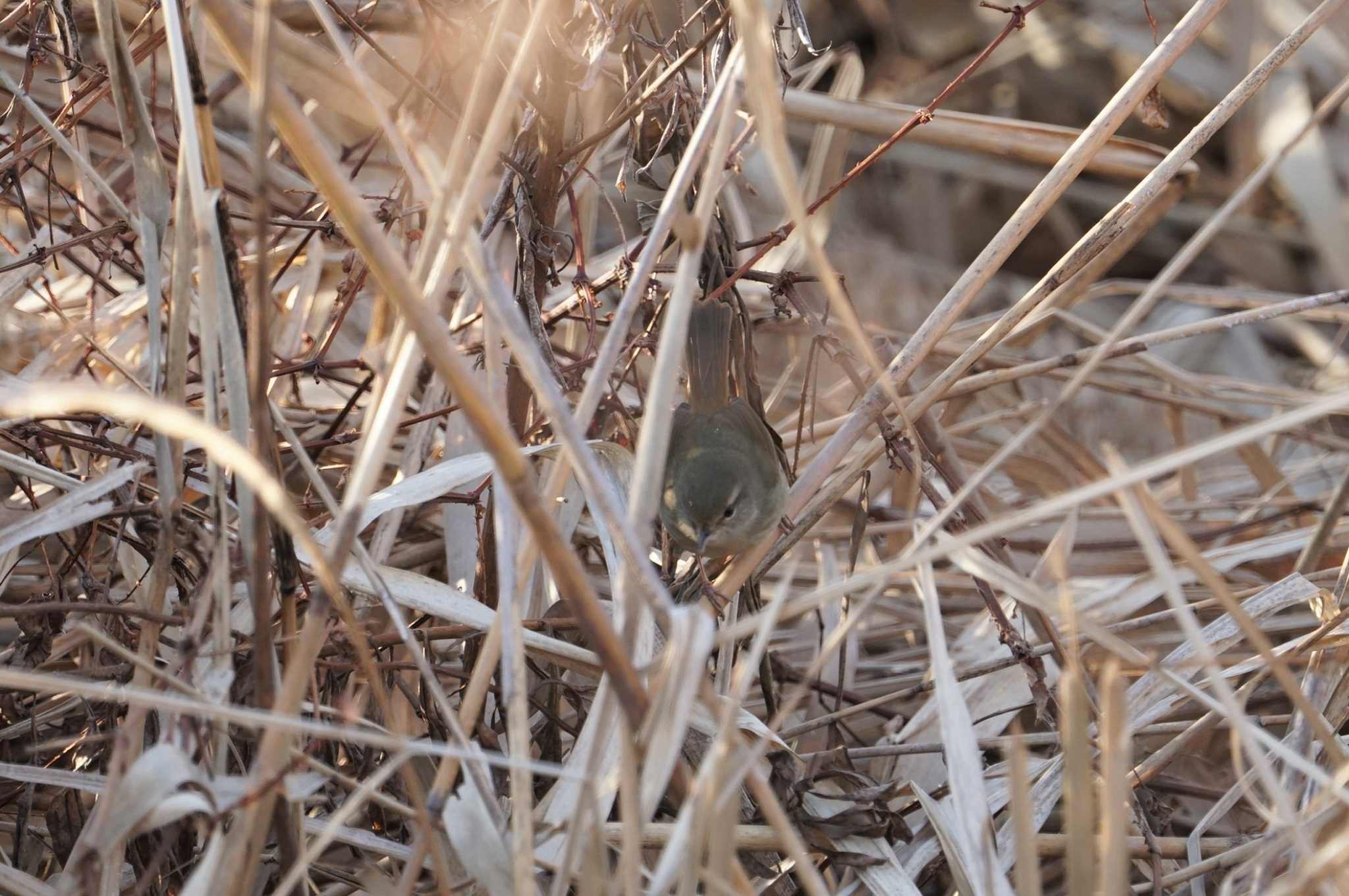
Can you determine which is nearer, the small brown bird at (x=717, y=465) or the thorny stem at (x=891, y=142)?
the thorny stem at (x=891, y=142)

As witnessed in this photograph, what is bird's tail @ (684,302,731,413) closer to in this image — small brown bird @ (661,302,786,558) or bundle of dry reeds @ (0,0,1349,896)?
small brown bird @ (661,302,786,558)

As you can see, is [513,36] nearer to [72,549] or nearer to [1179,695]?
[72,549]

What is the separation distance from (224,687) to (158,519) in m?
0.37

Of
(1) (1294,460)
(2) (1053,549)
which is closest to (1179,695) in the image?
(2) (1053,549)

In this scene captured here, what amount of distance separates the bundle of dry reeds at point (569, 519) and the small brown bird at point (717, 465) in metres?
0.09

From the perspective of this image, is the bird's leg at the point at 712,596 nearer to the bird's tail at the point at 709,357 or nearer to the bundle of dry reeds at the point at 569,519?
the bundle of dry reeds at the point at 569,519

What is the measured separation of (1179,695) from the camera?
192 centimetres

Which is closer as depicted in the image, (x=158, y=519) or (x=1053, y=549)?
(x=158, y=519)

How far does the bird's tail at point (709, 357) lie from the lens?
2.27 metres

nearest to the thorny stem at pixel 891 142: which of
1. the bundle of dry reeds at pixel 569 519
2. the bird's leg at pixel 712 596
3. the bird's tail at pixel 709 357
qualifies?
the bundle of dry reeds at pixel 569 519

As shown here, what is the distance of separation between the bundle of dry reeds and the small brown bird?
0.09 meters

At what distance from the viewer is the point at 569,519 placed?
217 cm

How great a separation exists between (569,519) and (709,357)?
1.58 feet

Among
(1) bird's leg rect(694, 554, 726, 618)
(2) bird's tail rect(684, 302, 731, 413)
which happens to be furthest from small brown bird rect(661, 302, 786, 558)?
(1) bird's leg rect(694, 554, 726, 618)
